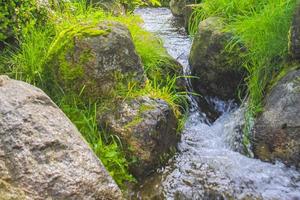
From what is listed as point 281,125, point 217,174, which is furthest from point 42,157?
point 281,125

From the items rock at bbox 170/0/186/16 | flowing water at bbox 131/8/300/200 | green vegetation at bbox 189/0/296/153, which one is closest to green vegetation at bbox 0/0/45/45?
flowing water at bbox 131/8/300/200

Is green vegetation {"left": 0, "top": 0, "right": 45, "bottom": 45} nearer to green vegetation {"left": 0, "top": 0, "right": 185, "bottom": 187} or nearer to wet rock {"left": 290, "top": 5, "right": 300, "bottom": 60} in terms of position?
green vegetation {"left": 0, "top": 0, "right": 185, "bottom": 187}

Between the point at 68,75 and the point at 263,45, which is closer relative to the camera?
the point at 68,75

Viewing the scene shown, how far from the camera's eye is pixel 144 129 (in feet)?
13.1

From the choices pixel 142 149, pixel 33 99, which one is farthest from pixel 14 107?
pixel 142 149

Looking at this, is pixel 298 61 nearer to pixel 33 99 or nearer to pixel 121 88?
pixel 121 88

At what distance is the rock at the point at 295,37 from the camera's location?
4.14m

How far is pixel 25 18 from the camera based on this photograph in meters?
4.53

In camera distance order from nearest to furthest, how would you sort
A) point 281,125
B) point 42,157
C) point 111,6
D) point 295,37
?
point 42,157 → point 281,125 → point 295,37 → point 111,6

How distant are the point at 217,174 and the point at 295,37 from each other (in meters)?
1.61

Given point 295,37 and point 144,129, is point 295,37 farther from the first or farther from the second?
point 144,129

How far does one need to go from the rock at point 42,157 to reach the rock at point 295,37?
2.43 meters

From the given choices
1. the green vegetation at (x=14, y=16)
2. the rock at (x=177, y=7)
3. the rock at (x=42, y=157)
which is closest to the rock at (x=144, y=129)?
the rock at (x=42, y=157)

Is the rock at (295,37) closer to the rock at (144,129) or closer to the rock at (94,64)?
the rock at (144,129)
